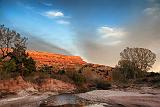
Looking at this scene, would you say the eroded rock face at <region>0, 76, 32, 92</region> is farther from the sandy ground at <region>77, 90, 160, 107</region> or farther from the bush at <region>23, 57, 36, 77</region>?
the sandy ground at <region>77, 90, 160, 107</region>

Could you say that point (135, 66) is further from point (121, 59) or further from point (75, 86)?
point (75, 86)

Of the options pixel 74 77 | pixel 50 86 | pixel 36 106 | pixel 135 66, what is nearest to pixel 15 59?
pixel 50 86

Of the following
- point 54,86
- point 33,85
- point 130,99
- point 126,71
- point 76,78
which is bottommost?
point 130,99

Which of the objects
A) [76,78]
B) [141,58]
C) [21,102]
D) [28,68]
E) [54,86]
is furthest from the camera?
[141,58]

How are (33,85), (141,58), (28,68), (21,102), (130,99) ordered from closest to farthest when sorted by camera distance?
(21,102), (130,99), (33,85), (28,68), (141,58)

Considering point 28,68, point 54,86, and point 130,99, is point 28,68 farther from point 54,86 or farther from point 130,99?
point 130,99

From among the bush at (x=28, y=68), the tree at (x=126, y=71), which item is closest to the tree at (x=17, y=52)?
the bush at (x=28, y=68)

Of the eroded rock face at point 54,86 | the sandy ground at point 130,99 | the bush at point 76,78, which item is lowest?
the sandy ground at point 130,99

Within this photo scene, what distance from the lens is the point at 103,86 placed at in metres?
82.4

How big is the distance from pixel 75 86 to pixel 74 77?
2492 millimetres

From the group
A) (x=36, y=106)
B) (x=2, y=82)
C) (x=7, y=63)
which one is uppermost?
(x=7, y=63)

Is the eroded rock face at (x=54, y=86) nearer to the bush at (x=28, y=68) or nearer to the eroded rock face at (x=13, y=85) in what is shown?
the eroded rock face at (x=13, y=85)

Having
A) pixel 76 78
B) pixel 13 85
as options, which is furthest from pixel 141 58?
pixel 13 85

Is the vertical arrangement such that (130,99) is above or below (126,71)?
below
